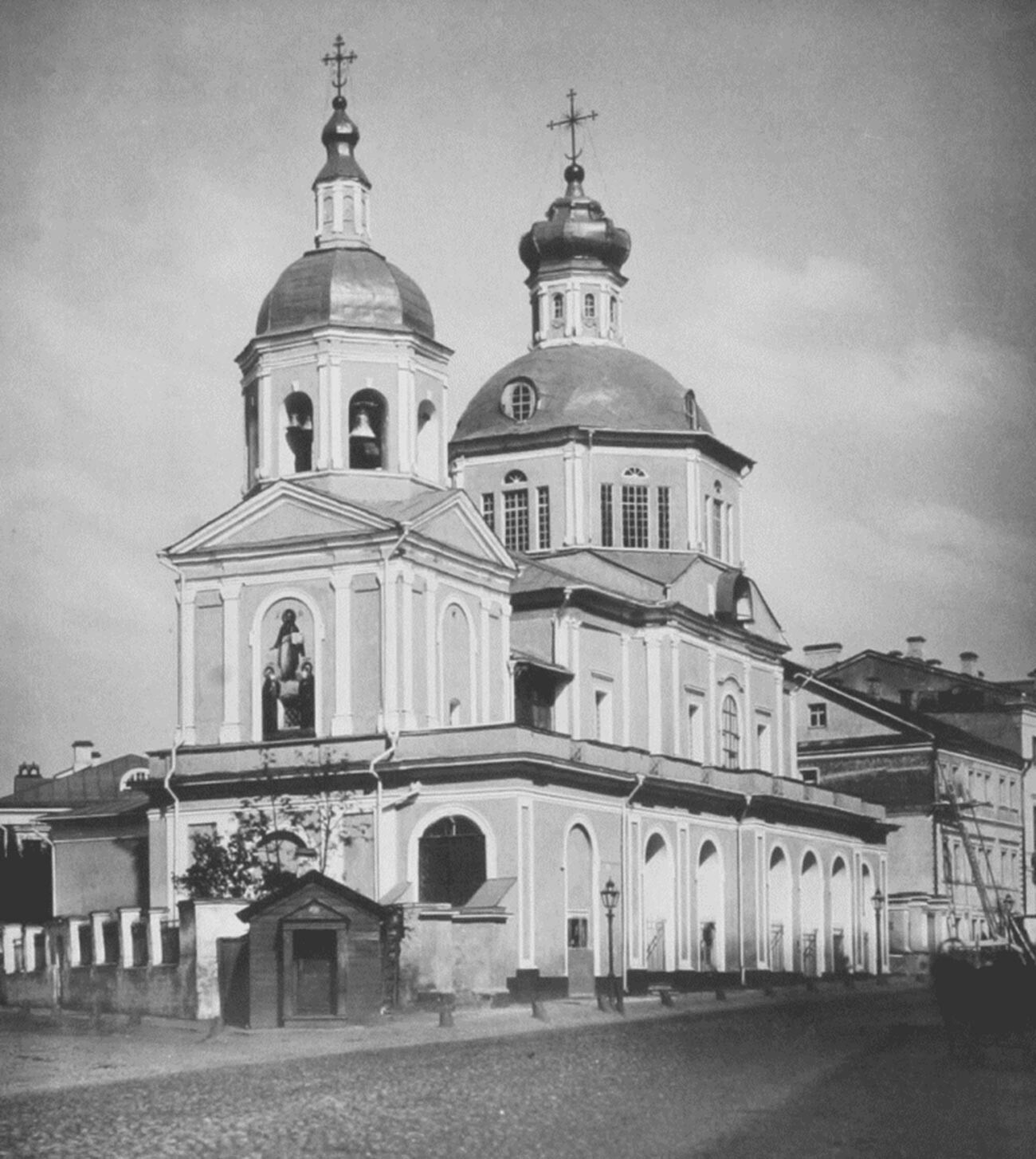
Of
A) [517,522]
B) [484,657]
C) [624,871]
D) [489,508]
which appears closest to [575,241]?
[489,508]

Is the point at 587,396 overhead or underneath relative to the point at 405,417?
overhead

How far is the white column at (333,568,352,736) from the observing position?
50.9m

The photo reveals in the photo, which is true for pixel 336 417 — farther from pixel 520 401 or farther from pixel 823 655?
pixel 823 655

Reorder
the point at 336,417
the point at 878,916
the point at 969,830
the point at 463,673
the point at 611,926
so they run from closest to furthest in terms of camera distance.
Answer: the point at 611,926, the point at 336,417, the point at 463,673, the point at 878,916, the point at 969,830

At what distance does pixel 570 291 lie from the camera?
68750mm

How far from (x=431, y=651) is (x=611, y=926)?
760cm

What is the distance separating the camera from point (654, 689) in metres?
61.2

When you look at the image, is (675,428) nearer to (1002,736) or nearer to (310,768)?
(310,768)

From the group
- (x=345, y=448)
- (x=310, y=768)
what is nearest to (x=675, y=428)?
(x=345, y=448)

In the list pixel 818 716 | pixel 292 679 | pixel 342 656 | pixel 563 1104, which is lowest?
pixel 563 1104

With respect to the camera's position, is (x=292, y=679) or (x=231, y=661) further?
(x=231, y=661)

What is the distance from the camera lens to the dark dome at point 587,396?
6525 cm

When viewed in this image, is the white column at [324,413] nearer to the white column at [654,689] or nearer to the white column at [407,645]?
the white column at [407,645]

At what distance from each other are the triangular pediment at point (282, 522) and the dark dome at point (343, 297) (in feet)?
13.7
